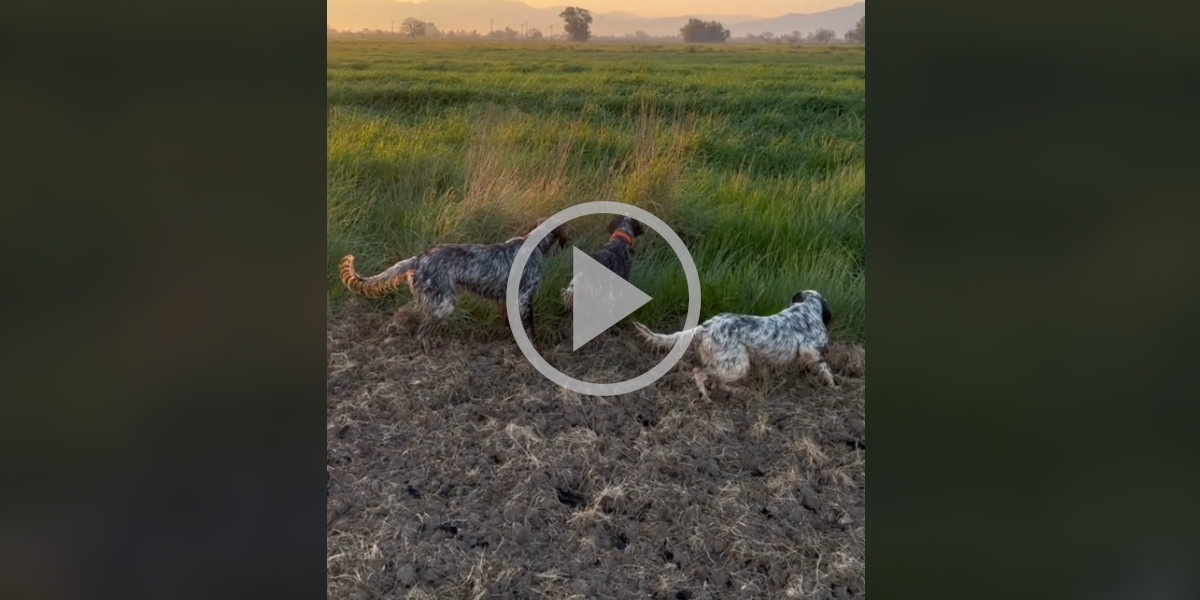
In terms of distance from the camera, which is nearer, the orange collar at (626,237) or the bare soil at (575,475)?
the bare soil at (575,475)

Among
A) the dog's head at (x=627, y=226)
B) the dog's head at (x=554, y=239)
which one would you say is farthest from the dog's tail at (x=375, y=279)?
the dog's head at (x=627, y=226)


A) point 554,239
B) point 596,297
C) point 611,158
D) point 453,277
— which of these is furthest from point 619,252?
point 453,277

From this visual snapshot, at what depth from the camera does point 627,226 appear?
13.5 feet

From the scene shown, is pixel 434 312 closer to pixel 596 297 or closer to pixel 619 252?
pixel 596 297

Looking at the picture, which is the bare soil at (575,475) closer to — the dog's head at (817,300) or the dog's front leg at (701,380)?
the dog's front leg at (701,380)

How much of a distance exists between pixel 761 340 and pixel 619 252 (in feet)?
2.51

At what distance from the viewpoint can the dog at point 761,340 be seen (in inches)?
156

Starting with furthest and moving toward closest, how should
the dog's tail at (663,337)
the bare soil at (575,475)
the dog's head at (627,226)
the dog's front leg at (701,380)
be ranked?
the dog's head at (627,226)
the dog's front leg at (701,380)
the dog's tail at (663,337)
the bare soil at (575,475)

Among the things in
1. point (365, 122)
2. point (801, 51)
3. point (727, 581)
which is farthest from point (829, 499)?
point (365, 122)

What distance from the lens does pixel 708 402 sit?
4051mm

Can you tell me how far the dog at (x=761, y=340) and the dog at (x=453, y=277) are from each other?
594 mm

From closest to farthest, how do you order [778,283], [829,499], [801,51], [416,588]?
[416,588] < [829,499] < [801,51] < [778,283]

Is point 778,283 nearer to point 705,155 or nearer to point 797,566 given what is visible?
point 705,155

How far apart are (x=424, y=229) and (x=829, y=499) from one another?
2.28 metres
